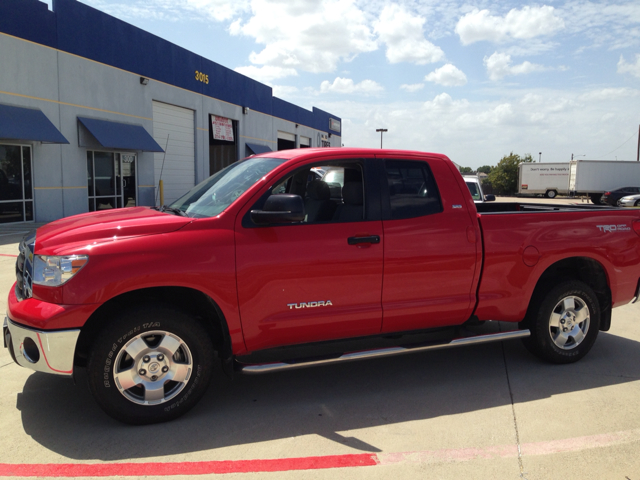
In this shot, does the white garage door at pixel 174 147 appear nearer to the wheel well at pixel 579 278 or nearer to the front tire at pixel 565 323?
the wheel well at pixel 579 278

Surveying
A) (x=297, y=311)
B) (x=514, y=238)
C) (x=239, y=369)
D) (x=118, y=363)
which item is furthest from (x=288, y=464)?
(x=514, y=238)

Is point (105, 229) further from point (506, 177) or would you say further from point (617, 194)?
point (506, 177)

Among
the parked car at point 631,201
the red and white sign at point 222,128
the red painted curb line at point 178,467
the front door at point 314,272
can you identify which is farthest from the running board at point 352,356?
the parked car at point 631,201

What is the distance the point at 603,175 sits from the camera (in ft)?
142

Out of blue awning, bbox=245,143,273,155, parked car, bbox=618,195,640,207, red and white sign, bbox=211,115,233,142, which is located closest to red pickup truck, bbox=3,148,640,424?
red and white sign, bbox=211,115,233,142

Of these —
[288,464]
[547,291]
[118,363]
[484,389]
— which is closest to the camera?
[288,464]

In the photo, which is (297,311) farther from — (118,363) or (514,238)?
(514,238)

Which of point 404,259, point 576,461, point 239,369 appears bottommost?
point 576,461

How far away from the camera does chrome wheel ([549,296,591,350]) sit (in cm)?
495

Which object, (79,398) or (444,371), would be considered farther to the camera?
(444,371)

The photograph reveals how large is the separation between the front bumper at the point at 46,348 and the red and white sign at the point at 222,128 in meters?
24.3

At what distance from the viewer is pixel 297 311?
12.8 ft

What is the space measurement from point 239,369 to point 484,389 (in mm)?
2134

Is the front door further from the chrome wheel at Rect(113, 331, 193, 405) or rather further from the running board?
the chrome wheel at Rect(113, 331, 193, 405)
